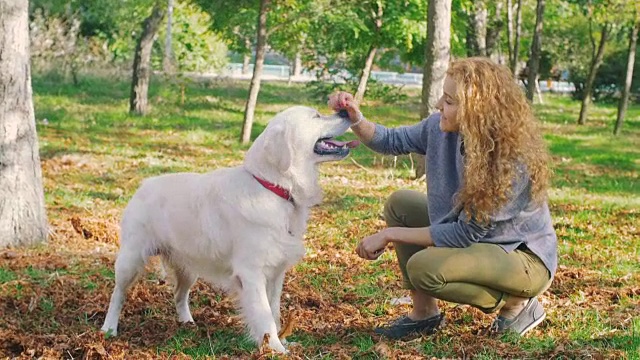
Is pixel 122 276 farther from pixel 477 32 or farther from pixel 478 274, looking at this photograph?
pixel 477 32

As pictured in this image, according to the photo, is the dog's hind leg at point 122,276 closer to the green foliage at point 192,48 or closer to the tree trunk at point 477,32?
the tree trunk at point 477,32

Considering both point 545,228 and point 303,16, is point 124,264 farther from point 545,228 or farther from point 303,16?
point 303,16

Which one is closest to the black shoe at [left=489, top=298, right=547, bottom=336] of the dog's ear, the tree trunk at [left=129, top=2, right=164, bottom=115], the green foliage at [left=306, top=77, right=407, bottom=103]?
the dog's ear

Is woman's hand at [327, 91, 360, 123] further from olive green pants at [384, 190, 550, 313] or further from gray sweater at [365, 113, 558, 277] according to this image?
olive green pants at [384, 190, 550, 313]

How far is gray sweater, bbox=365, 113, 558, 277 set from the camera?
4624mm

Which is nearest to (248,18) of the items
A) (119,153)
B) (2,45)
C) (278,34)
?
(278,34)

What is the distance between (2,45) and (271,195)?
336 cm

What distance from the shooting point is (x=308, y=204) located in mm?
4719

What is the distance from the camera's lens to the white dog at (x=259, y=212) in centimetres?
457

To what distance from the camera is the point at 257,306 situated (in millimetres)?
4609

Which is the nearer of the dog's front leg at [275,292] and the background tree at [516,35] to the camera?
the dog's front leg at [275,292]

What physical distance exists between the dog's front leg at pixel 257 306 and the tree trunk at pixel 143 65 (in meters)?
14.0

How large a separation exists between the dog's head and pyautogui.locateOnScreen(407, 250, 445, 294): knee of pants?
2.22 ft

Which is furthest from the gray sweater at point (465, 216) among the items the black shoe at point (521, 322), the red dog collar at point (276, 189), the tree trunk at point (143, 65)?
the tree trunk at point (143, 65)
